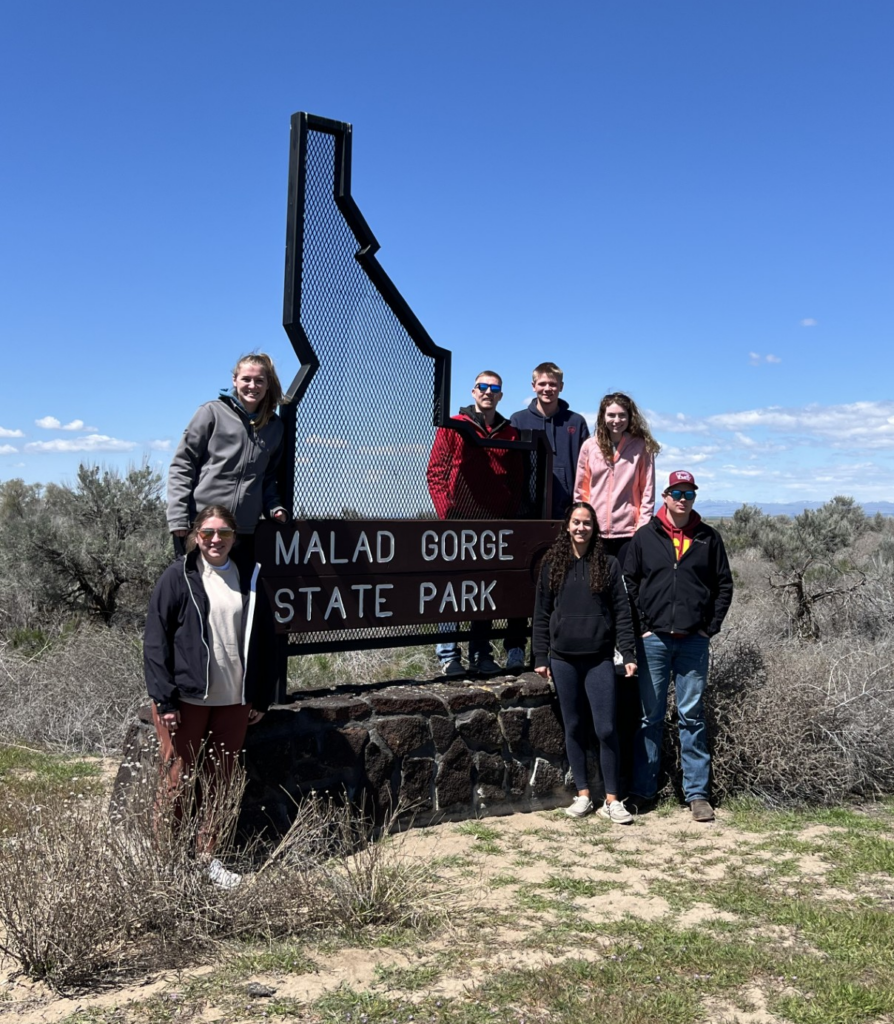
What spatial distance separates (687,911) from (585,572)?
2052 mm

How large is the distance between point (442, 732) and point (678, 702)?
56.4 inches

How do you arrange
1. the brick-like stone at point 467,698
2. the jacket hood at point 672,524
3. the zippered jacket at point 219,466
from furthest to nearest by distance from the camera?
1. the jacket hood at point 672,524
2. the brick-like stone at point 467,698
3. the zippered jacket at point 219,466

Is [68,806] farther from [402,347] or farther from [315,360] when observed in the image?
[402,347]

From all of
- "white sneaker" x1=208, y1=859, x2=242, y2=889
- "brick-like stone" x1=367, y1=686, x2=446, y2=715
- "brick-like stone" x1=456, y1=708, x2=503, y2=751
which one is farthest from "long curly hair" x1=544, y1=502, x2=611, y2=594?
"white sneaker" x1=208, y1=859, x2=242, y2=889

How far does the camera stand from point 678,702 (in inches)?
247

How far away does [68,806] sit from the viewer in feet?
13.9

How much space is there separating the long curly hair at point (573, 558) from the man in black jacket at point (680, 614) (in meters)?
0.28

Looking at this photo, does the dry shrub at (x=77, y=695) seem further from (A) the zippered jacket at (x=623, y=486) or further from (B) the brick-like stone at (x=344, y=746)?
(A) the zippered jacket at (x=623, y=486)

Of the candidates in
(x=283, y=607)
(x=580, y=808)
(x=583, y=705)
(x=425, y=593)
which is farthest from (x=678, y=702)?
(x=283, y=607)

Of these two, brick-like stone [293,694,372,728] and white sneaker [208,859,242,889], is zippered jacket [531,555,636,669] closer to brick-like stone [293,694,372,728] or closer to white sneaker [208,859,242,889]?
brick-like stone [293,694,372,728]

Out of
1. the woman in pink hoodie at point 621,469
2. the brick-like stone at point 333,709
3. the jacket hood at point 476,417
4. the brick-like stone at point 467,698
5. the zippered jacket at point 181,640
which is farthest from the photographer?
the jacket hood at point 476,417

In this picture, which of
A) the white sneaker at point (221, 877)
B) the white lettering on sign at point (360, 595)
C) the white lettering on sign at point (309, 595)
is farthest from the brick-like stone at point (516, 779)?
the white sneaker at point (221, 877)

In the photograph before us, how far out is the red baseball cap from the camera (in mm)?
6184

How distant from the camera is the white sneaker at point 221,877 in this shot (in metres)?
4.25
